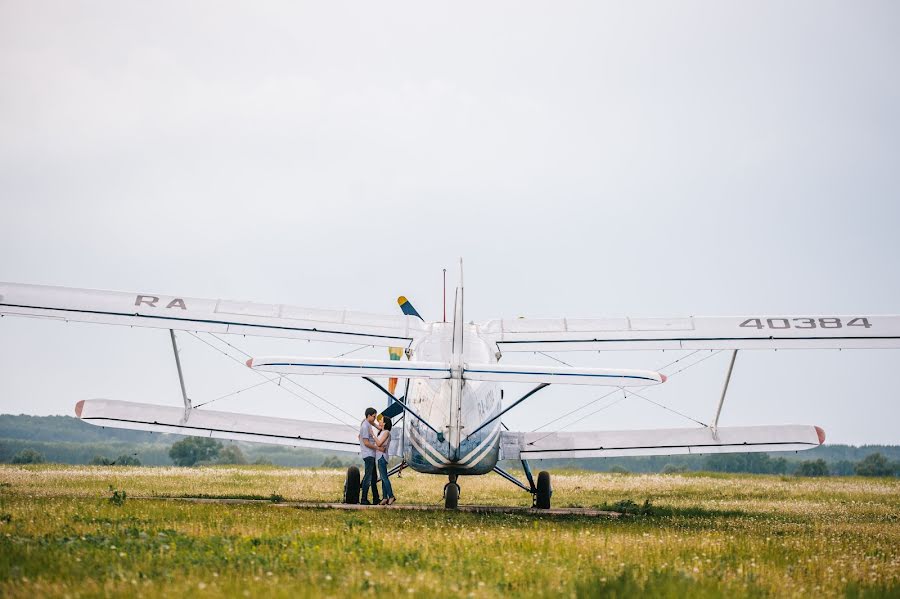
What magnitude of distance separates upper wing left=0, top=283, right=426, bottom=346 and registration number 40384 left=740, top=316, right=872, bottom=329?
589 cm

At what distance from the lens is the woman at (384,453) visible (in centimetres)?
1327

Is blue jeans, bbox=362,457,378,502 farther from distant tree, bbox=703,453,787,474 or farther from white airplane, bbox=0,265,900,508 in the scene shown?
distant tree, bbox=703,453,787,474

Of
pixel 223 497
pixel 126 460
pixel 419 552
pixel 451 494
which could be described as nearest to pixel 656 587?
pixel 419 552

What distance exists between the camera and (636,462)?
106625 mm

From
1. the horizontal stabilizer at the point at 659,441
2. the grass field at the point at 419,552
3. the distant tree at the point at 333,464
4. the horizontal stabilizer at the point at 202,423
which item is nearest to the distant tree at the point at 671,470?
A: the distant tree at the point at 333,464

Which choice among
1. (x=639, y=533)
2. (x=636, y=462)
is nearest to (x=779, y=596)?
(x=639, y=533)

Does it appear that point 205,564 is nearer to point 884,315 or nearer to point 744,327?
point 744,327

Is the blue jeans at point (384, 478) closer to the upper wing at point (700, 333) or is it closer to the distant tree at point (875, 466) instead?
the upper wing at point (700, 333)

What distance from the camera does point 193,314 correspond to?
14094 millimetres

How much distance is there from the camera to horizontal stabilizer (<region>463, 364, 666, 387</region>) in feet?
31.5

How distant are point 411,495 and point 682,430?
5.78 metres

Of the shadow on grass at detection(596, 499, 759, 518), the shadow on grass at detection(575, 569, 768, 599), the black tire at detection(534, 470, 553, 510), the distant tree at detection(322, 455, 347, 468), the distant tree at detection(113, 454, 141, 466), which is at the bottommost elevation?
the shadow on grass at detection(575, 569, 768, 599)

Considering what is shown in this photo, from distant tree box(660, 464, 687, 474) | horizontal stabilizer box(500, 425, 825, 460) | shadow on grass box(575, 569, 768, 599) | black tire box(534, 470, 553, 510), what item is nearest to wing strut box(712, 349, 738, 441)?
horizontal stabilizer box(500, 425, 825, 460)

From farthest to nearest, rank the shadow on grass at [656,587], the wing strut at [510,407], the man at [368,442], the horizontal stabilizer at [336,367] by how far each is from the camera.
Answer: the man at [368,442] → the wing strut at [510,407] → the horizontal stabilizer at [336,367] → the shadow on grass at [656,587]
